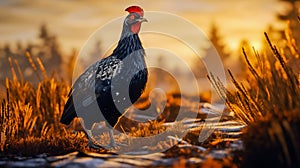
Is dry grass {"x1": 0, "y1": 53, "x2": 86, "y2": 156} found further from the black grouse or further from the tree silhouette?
the tree silhouette

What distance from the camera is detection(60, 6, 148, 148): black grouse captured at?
17.5 feet

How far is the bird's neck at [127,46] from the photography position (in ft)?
18.4

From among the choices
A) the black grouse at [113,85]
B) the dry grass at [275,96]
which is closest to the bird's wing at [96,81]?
the black grouse at [113,85]

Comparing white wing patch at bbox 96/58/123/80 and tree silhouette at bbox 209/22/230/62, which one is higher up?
tree silhouette at bbox 209/22/230/62

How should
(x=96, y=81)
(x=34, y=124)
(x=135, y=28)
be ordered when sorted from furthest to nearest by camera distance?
A: (x=34, y=124)
(x=135, y=28)
(x=96, y=81)

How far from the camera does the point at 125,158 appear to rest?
394 cm

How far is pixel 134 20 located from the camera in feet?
19.2

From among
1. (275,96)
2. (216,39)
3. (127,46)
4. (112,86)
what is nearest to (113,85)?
(112,86)

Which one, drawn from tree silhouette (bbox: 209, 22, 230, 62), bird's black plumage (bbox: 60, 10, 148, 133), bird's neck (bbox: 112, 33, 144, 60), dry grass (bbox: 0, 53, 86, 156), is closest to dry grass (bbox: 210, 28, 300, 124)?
bird's black plumage (bbox: 60, 10, 148, 133)

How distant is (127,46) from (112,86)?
2.28 ft

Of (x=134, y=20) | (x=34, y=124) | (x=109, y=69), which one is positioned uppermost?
(x=134, y=20)

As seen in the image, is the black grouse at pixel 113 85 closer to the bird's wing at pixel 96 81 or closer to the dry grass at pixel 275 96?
the bird's wing at pixel 96 81

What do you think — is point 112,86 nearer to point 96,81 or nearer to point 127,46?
point 96,81

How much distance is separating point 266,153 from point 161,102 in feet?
20.0
